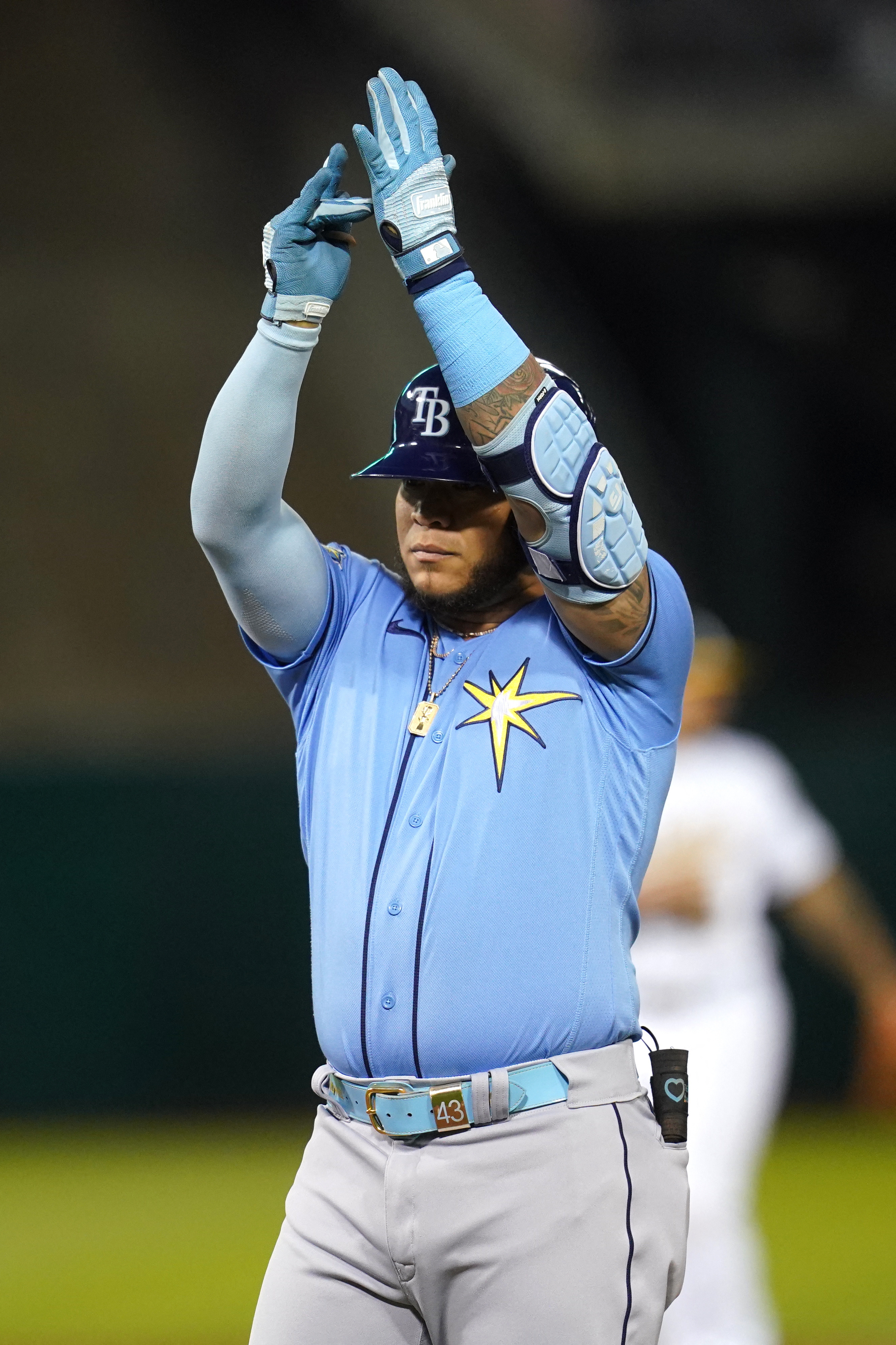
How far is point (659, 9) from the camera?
32.7 feet

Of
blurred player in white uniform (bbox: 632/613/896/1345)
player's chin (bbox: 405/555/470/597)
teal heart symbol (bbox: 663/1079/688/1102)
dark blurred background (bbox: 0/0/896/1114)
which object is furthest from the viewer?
dark blurred background (bbox: 0/0/896/1114)

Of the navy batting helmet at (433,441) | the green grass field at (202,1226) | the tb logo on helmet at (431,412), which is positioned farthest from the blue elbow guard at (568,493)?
the green grass field at (202,1226)

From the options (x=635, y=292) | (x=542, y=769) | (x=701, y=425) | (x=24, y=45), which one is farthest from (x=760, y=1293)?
(x=24, y=45)

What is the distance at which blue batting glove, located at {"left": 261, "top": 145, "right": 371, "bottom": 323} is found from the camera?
2336mm

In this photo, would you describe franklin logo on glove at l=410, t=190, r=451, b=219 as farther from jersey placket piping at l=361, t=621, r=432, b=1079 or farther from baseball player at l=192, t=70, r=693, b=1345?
jersey placket piping at l=361, t=621, r=432, b=1079

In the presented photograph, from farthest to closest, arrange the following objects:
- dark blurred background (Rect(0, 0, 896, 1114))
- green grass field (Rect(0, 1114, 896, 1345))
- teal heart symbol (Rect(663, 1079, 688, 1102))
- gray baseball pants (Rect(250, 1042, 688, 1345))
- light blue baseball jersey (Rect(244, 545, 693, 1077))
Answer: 1. dark blurred background (Rect(0, 0, 896, 1114))
2. green grass field (Rect(0, 1114, 896, 1345))
3. teal heart symbol (Rect(663, 1079, 688, 1102))
4. light blue baseball jersey (Rect(244, 545, 693, 1077))
5. gray baseball pants (Rect(250, 1042, 688, 1345))

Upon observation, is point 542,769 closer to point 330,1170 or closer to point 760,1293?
point 330,1170

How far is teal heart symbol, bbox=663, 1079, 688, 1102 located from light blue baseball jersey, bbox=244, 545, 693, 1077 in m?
0.09

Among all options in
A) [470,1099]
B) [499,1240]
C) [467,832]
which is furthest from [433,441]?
[499,1240]

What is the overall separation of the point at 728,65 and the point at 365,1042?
8944 millimetres

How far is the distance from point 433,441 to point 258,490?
1.05ft

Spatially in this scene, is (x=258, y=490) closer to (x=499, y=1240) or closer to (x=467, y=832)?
(x=467, y=832)

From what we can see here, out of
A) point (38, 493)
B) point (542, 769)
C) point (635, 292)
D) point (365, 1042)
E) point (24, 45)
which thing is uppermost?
→ point (24, 45)

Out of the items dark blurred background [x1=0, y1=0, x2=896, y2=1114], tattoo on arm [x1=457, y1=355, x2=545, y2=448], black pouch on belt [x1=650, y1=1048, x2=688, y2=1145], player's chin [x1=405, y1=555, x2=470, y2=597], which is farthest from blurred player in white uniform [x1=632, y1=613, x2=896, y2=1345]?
dark blurred background [x1=0, y1=0, x2=896, y2=1114]
